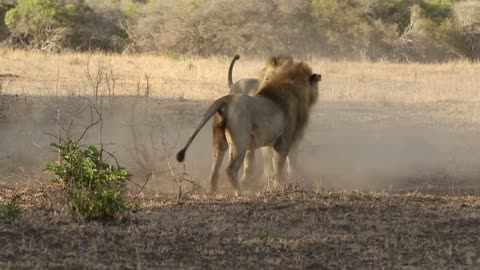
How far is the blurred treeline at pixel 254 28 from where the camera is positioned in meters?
33.0

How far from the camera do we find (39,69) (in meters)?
21.1

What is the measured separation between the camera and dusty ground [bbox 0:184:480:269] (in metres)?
5.88

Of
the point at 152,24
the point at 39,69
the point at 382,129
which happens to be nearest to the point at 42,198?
the point at 382,129

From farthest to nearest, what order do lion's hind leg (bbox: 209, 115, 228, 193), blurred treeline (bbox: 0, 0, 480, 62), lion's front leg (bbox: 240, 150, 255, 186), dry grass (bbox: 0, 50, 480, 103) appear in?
1. blurred treeline (bbox: 0, 0, 480, 62)
2. dry grass (bbox: 0, 50, 480, 103)
3. lion's front leg (bbox: 240, 150, 255, 186)
4. lion's hind leg (bbox: 209, 115, 228, 193)

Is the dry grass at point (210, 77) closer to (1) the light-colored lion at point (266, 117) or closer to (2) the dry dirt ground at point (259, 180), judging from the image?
(2) the dry dirt ground at point (259, 180)

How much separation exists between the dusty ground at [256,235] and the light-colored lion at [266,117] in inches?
34.4

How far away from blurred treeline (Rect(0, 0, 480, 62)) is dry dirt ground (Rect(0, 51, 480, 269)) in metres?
9.15

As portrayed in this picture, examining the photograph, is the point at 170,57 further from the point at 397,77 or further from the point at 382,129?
the point at 382,129

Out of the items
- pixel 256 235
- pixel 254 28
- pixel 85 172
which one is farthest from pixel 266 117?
pixel 254 28

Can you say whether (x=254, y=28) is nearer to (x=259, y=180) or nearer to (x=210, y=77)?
(x=210, y=77)

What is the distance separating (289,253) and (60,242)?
5.22ft

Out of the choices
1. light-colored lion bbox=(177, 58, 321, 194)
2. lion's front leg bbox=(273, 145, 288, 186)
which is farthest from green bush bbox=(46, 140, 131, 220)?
lion's front leg bbox=(273, 145, 288, 186)

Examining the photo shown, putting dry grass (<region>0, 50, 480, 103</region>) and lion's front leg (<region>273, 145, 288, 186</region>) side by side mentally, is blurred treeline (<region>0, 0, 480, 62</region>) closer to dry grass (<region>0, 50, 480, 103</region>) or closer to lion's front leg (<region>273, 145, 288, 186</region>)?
dry grass (<region>0, 50, 480, 103</region>)

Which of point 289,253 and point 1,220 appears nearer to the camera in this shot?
point 289,253
